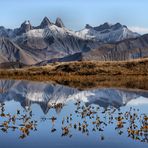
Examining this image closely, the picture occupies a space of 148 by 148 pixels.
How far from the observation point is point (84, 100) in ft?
212

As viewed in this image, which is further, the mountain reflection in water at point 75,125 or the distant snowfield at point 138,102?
the distant snowfield at point 138,102

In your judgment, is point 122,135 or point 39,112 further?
point 39,112

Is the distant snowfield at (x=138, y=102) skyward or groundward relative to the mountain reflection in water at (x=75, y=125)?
skyward

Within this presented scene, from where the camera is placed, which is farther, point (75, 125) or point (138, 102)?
point (138, 102)

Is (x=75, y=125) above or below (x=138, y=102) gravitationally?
below

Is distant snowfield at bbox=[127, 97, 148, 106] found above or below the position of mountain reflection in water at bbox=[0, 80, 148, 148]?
above

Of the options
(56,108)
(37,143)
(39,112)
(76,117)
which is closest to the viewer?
(37,143)

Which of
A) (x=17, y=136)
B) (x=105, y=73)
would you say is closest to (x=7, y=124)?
(x=17, y=136)

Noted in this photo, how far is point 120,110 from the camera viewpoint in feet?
172

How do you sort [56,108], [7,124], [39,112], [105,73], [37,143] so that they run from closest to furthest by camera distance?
[37,143]
[7,124]
[39,112]
[56,108]
[105,73]

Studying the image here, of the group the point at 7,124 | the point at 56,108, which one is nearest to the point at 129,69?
the point at 56,108

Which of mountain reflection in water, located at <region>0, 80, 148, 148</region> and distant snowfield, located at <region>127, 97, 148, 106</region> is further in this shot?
distant snowfield, located at <region>127, 97, 148, 106</region>

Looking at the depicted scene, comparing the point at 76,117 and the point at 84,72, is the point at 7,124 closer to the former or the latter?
the point at 76,117

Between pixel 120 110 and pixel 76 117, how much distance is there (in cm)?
853
